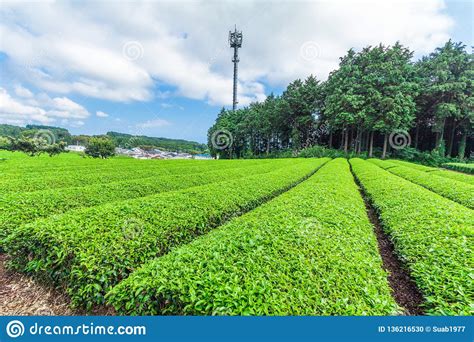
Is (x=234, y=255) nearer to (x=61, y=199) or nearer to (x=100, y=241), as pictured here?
(x=100, y=241)

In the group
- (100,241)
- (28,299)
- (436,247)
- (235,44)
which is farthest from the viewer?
(235,44)

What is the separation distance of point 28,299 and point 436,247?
5.96m

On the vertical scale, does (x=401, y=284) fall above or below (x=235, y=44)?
below

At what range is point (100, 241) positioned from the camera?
3.36 meters

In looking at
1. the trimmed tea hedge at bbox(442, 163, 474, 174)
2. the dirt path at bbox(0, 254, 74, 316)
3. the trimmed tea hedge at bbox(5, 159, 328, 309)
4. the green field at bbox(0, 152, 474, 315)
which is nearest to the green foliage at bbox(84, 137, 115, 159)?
the green field at bbox(0, 152, 474, 315)

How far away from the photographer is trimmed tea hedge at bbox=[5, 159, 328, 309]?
9.74ft

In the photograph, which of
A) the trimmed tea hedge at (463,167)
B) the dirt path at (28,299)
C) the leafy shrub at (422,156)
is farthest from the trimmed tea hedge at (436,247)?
the leafy shrub at (422,156)

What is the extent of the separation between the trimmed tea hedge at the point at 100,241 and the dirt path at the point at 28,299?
0.18 metres

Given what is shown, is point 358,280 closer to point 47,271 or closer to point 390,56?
point 47,271

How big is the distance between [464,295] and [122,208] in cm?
520

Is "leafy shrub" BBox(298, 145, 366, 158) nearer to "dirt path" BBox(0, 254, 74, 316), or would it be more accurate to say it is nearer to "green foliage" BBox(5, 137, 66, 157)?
"dirt path" BBox(0, 254, 74, 316)

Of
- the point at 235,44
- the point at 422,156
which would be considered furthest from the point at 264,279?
the point at 235,44

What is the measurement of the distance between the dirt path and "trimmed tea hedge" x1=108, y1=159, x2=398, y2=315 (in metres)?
1.27

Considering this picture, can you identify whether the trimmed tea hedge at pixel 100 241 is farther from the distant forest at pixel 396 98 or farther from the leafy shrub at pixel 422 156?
the leafy shrub at pixel 422 156
